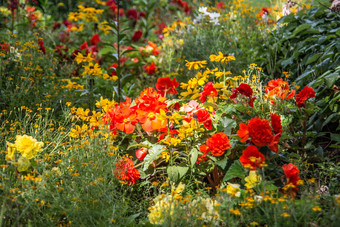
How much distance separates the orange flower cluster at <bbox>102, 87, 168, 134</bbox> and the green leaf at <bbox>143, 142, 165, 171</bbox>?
13 cm

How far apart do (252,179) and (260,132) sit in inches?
10.7

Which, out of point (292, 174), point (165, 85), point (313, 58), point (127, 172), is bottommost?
point (127, 172)

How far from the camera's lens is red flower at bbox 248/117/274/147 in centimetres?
209

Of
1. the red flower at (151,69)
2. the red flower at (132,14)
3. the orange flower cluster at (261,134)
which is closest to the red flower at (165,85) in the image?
the orange flower cluster at (261,134)

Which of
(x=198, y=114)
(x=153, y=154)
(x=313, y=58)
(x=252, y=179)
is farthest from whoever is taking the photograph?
(x=313, y=58)

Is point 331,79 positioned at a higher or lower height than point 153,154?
higher

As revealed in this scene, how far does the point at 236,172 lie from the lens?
2170 mm

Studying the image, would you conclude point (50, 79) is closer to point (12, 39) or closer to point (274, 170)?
point (12, 39)

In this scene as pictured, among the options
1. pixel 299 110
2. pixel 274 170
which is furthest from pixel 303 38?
pixel 274 170

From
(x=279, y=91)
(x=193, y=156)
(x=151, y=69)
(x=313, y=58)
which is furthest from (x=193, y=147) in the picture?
(x=151, y=69)

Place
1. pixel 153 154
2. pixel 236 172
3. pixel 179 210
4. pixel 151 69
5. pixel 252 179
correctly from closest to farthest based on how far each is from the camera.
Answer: pixel 179 210 → pixel 252 179 → pixel 236 172 → pixel 153 154 → pixel 151 69

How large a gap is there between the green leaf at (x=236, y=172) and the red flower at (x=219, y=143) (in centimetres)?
11

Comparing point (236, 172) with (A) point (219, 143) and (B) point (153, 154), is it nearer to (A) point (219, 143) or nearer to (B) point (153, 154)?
(A) point (219, 143)

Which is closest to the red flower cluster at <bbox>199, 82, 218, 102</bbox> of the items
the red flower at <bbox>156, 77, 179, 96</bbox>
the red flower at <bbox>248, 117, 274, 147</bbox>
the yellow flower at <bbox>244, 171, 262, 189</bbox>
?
the red flower at <bbox>156, 77, 179, 96</bbox>
